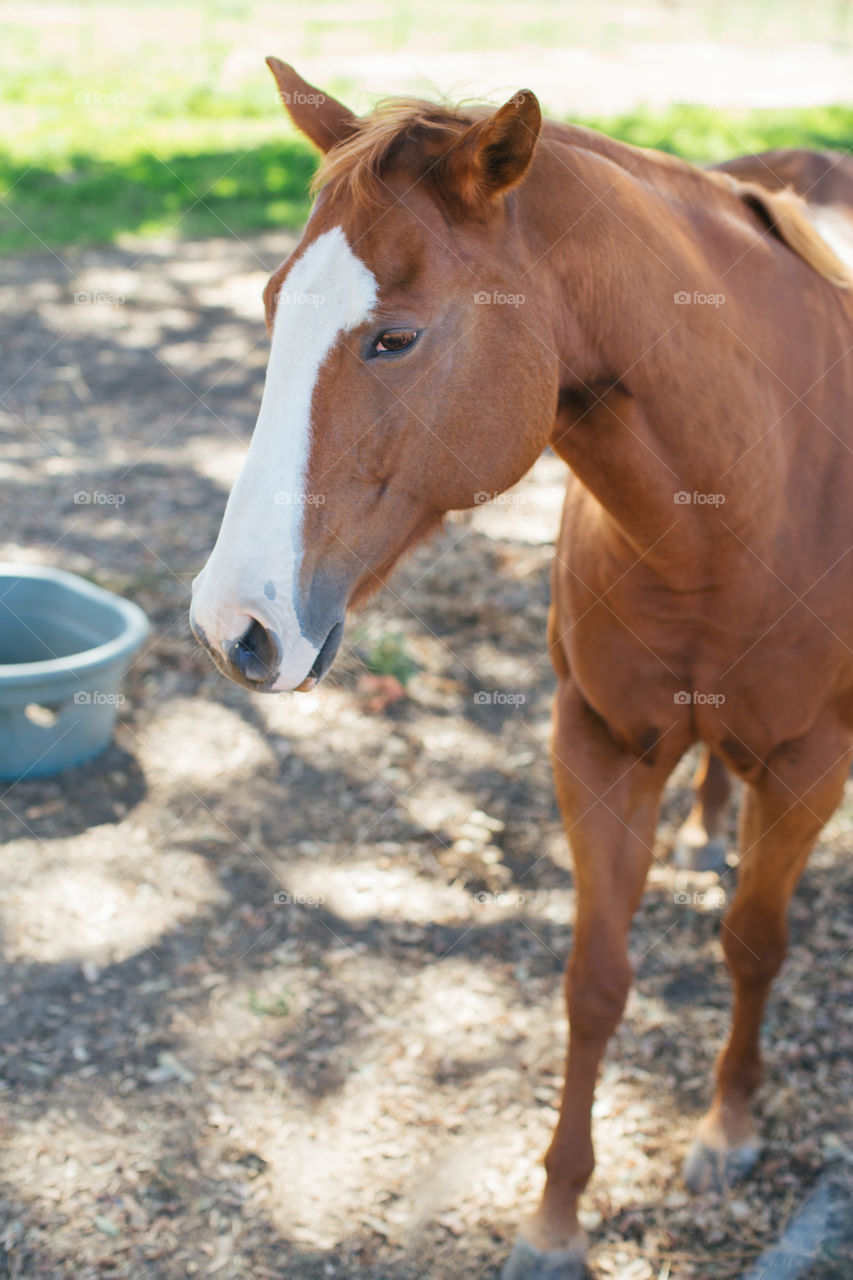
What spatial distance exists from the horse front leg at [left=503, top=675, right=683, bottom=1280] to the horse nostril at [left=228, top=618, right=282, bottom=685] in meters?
0.94

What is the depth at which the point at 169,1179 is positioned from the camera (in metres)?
2.49

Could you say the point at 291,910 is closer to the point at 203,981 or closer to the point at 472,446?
the point at 203,981

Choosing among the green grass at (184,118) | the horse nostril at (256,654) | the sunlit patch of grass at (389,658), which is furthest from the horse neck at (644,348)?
the green grass at (184,118)

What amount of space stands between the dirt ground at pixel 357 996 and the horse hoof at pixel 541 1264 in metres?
0.07

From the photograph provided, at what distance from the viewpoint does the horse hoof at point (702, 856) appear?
11.7 ft

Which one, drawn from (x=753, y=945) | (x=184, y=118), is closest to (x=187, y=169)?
(x=184, y=118)

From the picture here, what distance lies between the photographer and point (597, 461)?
1.95 metres

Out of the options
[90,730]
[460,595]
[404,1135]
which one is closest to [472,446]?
[404,1135]

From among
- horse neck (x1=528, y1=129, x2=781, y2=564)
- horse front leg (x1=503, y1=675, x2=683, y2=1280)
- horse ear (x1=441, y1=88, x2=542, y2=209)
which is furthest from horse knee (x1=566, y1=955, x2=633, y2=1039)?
horse ear (x1=441, y1=88, x2=542, y2=209)

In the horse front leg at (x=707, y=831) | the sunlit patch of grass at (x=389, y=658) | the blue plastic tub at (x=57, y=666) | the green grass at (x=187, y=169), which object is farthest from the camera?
the green grass at (x=187, y=169)

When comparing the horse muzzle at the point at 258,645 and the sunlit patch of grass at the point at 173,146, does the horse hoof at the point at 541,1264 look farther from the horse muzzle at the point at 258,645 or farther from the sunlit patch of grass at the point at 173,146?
the sunlit patch of grass at the point at 173,146

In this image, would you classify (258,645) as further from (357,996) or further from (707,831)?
(707,831)

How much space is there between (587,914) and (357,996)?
2.86 ft

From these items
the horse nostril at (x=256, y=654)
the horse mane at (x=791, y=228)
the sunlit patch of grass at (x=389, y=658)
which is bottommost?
the sunlit patch of grass at (x=389, y=658)
